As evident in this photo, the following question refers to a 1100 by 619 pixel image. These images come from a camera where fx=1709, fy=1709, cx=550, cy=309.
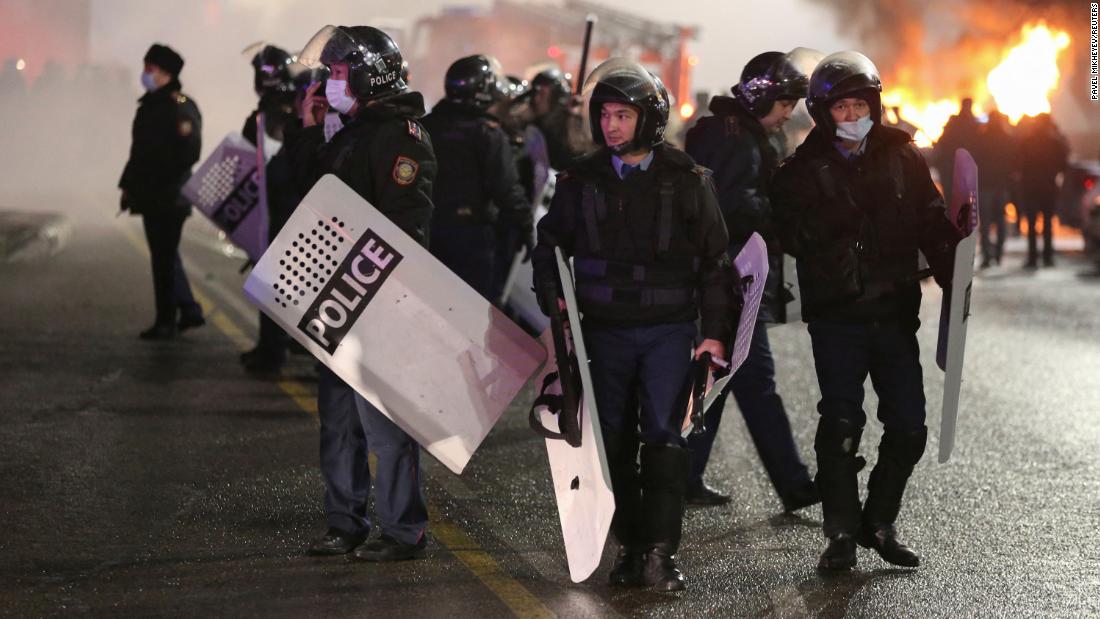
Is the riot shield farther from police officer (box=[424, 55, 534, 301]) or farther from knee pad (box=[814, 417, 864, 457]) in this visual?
police officer (box=[424, 55, 534, 301])

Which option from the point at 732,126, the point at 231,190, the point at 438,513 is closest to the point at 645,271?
the point at 732,126

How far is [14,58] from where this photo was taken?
41.3m

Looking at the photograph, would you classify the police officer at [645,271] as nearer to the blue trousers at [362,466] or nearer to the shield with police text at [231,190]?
the blue trousers at [362,466]

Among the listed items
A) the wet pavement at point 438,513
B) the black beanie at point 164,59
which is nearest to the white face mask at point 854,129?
the wet pavement at point 438,513

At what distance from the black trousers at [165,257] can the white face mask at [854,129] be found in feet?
21.4

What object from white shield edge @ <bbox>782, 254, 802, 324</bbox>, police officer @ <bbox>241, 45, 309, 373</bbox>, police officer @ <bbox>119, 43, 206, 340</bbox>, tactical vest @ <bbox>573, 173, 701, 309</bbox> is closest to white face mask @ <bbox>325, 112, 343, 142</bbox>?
tactical vest @ <bbox>573, 173, 701, 309</bbox>

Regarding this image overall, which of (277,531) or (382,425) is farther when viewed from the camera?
(277,531)

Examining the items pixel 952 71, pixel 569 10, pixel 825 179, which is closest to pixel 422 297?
pixel 825 179

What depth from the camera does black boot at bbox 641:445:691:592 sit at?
5602 millimetres

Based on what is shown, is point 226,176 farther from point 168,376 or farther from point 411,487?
point 411,487

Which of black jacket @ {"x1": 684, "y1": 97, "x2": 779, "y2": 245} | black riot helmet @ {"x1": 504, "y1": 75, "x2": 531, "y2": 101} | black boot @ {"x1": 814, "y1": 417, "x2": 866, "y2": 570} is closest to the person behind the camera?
black boot @ {"x1": 814, "y1": 417, "x2": 866, "y2": 570}

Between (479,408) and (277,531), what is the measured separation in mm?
967

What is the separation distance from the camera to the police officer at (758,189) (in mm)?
6723

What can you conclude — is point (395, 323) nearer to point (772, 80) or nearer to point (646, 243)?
point (646, 243)
